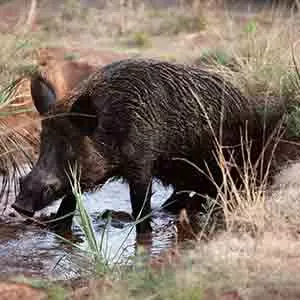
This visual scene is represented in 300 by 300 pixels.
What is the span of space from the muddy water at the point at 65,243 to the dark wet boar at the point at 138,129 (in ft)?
0.81

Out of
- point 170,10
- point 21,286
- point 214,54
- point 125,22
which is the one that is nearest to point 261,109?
point 214,54

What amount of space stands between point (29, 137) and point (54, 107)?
44.1 inches

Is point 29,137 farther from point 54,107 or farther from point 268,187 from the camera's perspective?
point 268,187

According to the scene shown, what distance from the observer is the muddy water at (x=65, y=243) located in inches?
269

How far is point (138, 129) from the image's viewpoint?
24.9ft

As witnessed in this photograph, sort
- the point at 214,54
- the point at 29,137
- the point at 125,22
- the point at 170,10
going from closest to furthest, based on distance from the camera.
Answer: the point at 29,137
the point at 214,54
the point at 125,22
the point at 170,10

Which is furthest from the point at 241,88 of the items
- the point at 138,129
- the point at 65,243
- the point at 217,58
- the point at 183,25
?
the point at 183,25

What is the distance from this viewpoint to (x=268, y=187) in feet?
26.2

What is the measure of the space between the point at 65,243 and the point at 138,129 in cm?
108

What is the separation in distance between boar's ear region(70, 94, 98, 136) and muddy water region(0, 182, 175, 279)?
0.84 metres

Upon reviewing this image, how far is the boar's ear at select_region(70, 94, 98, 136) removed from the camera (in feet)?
24.2

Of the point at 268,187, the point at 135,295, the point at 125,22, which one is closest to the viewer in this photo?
the point at 135,295

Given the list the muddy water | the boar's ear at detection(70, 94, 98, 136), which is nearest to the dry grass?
the muddy water

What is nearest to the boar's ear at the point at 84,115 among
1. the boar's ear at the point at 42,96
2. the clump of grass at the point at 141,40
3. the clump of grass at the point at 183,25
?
the boar's ear at the point at 42,96
